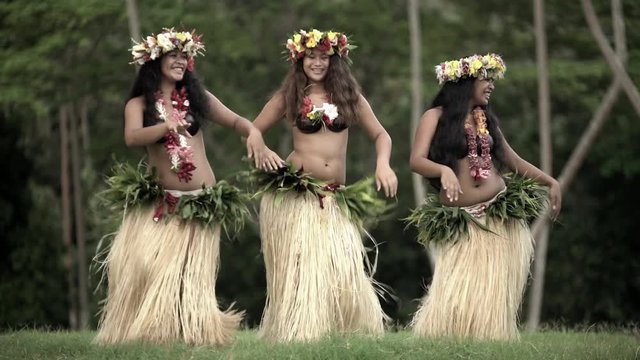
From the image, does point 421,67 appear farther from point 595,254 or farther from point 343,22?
point 595,254

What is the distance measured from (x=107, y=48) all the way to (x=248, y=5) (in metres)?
2.67

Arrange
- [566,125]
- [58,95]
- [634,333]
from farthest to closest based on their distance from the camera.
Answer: [566,125] < [58,95] < [634,333]

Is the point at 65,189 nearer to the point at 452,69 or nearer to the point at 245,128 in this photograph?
the point at 245,128

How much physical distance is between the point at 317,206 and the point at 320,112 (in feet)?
1.88

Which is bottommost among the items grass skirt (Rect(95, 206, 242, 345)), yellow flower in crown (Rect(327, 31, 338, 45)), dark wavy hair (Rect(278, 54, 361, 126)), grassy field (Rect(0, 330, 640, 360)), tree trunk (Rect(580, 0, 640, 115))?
grassy field (Rect(0, 330, 640, 360))

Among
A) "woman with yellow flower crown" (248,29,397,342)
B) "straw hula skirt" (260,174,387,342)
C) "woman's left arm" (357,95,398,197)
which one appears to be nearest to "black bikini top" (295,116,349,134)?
"woman with yellow flower crown" (248,29,397,342)

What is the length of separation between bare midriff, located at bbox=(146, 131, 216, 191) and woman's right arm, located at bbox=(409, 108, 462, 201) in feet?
4.25

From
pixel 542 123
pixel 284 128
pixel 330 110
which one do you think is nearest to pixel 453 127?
pixel 330 110

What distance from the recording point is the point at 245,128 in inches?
303

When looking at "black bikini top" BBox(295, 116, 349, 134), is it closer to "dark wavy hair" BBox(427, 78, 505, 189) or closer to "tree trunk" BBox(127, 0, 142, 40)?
"dark wavy hair" BBox(427, 78, 505, 189)

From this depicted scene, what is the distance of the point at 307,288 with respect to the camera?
754cm

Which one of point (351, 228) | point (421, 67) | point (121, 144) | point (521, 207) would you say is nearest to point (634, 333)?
point (521, 207)

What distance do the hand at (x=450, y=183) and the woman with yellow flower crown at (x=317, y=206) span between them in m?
0.34

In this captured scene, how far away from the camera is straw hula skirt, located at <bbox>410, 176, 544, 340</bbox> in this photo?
768cm
